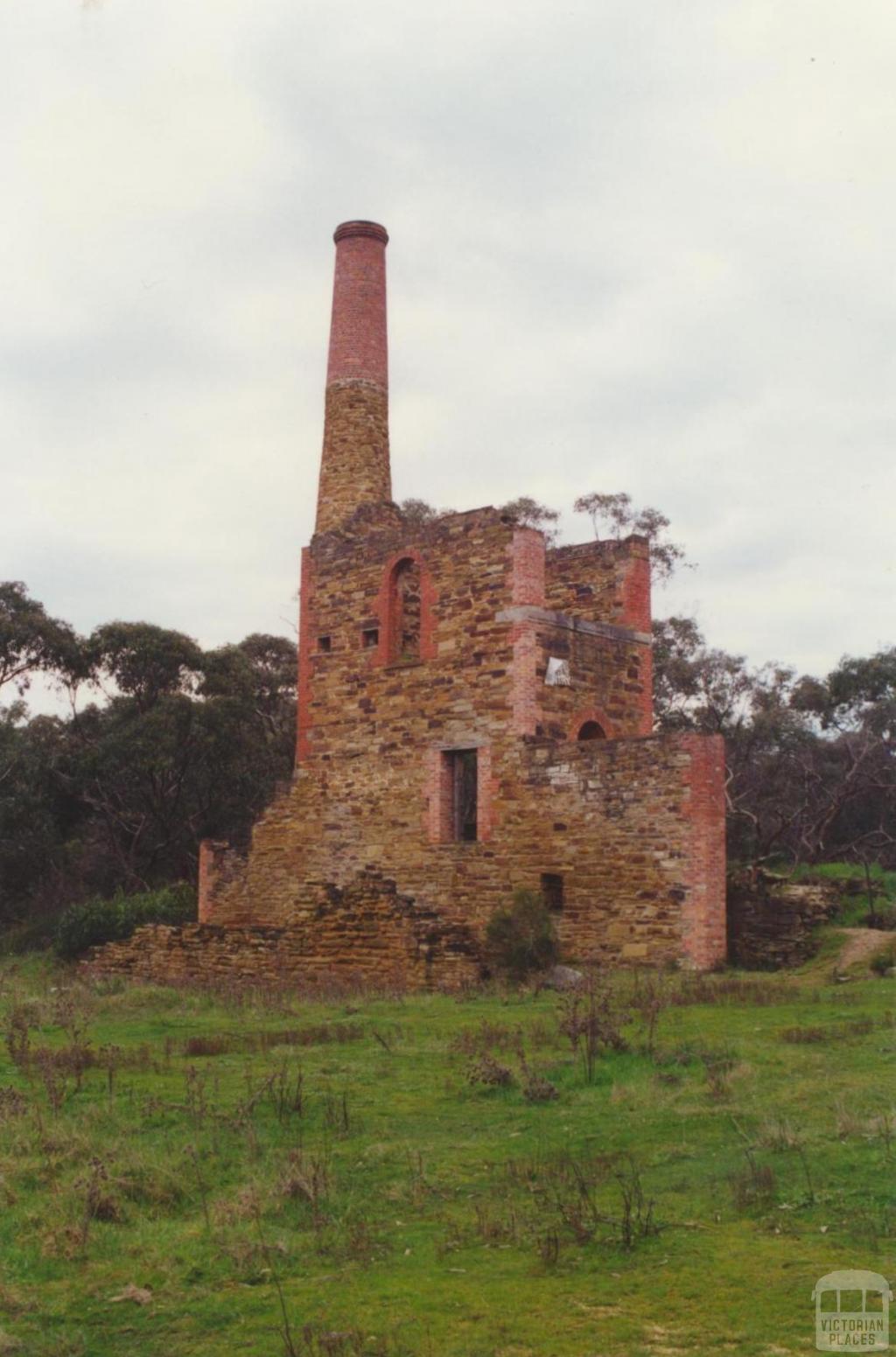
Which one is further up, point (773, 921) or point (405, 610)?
point (405, 610)

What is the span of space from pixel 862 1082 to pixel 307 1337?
5578 mm

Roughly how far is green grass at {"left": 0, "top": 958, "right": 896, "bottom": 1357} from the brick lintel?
30.3 ft

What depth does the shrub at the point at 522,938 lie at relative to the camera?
741 inches

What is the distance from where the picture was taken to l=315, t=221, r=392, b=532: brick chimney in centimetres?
2588

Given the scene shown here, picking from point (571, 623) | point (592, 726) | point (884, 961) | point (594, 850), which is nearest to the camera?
point (884, 961)

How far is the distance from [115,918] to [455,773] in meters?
7.78

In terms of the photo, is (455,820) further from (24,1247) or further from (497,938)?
(24,1247)

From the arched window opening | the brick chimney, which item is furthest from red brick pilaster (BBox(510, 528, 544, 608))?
the brick chimney

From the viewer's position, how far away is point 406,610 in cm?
2375

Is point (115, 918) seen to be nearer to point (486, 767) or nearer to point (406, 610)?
point (406, 610)

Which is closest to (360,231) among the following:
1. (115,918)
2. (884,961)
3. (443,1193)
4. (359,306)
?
(359,306)

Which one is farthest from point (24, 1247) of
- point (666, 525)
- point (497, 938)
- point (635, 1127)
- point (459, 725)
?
point (666, 525)

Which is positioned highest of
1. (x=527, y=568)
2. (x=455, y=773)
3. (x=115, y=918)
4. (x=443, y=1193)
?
(x=527, y=568)

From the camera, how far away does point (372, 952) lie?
66.6 feet
